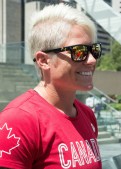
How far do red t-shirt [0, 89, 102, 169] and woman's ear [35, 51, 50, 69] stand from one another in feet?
0.38

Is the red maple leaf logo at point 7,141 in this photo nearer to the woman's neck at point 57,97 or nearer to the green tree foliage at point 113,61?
the woman's neck at point 57,97

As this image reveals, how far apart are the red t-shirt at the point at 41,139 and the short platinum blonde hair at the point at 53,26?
0.21 meters

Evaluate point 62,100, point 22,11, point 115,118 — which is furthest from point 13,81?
point 22,11

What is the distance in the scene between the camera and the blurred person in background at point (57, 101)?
5.29ft

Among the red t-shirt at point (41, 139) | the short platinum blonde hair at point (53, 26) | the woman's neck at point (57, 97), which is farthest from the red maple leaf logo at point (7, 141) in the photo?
the short platinum blonde hair at point (53, 26)

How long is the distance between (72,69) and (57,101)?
5.9 inches

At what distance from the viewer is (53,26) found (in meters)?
1.76

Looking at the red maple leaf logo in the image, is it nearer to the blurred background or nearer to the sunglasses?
the sunglasses

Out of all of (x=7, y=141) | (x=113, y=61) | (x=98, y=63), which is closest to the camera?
(x=7, y=141)

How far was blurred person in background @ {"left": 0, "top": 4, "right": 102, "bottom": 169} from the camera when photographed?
1613mm

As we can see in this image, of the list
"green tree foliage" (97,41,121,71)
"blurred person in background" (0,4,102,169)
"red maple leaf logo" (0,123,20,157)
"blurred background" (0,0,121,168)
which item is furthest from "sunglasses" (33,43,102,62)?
"green tree foliage" (97,41,121,71)

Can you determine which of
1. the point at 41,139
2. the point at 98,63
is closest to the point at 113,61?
the point at 98,63

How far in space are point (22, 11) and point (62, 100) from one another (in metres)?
47.5

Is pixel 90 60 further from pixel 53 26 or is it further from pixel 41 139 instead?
pixel 41 139
